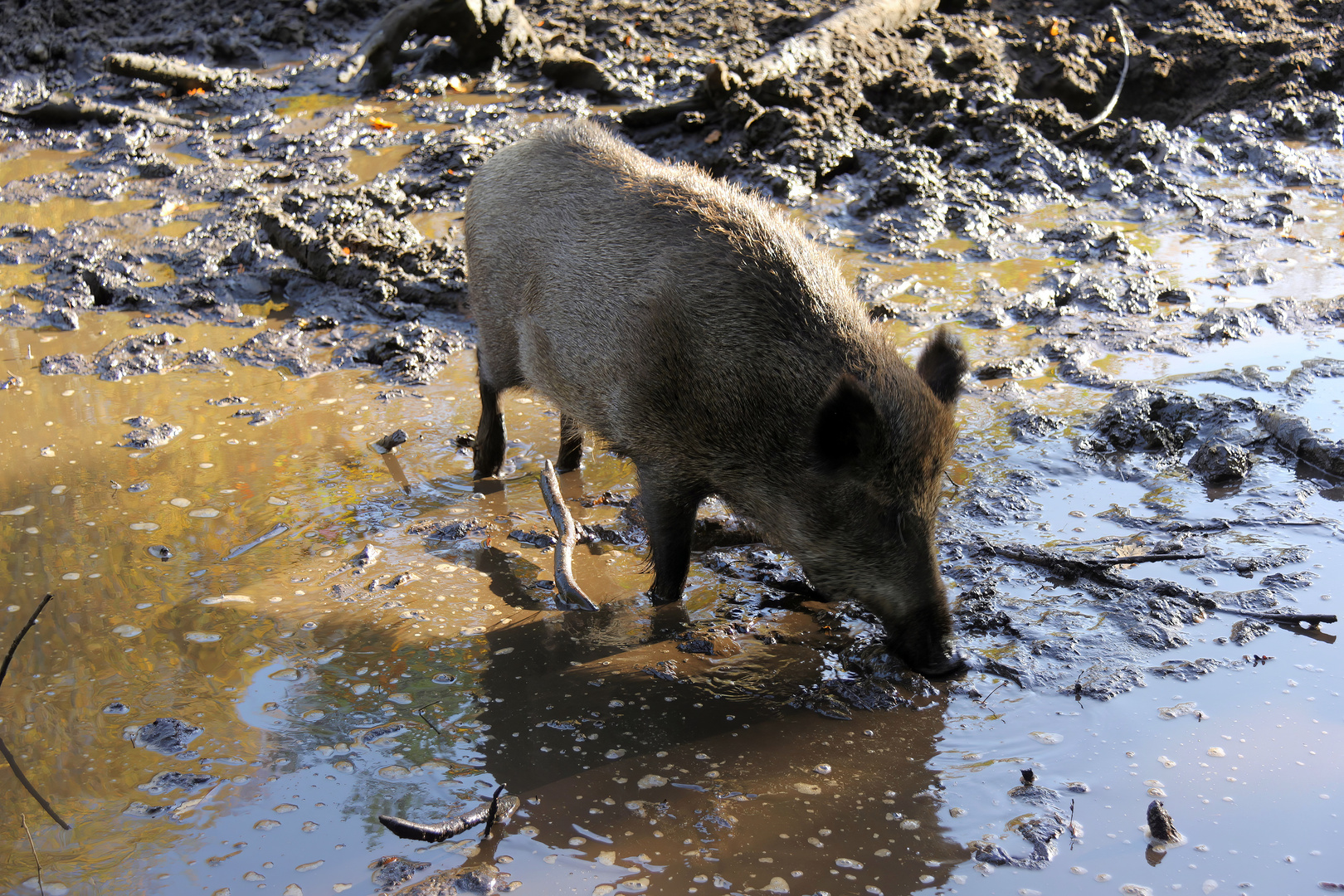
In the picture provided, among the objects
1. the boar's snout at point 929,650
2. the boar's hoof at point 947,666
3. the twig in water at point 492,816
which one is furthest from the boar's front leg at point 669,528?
the twig in water at point 492,816

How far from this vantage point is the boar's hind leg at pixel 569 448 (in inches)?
195

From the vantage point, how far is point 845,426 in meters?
3.19

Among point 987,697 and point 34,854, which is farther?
point 987,697

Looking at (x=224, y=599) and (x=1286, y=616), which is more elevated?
(x=1286, y=616)

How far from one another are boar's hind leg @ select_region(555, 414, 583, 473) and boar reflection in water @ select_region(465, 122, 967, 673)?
0.63 meters

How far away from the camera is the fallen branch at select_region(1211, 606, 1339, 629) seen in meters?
3.56

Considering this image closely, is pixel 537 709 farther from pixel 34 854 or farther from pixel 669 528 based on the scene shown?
pixel 34 854

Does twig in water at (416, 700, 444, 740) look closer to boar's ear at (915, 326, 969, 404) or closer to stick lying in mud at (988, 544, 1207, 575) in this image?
boar's ear at (915, 326, 969, 404)

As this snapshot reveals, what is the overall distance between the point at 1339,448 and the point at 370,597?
450 cm

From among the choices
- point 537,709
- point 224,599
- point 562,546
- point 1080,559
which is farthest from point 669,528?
point 224,599

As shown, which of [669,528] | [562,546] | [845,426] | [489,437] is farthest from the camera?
[489,437]

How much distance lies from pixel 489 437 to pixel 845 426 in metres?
2.30

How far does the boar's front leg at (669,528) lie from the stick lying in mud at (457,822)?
Result: 1180mm

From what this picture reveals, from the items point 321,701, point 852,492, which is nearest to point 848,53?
point 852,492
